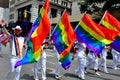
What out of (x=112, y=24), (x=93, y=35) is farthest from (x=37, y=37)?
(x=112, y=24)

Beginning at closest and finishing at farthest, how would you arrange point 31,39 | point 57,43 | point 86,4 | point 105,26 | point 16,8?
point 31,39 → point 57,43 → point 105,26 → point 86,4 → point 16,8

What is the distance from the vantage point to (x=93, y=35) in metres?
13.5

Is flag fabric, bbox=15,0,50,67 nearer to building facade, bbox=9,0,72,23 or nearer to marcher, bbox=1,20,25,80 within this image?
marcher, bbox=1,20,25,80

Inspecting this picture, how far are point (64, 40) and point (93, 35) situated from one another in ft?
4.41

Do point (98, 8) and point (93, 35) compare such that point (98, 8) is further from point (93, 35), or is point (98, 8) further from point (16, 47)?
point (16, 47)

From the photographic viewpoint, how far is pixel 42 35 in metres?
10.9

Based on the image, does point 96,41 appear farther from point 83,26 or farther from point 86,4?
point 86,4

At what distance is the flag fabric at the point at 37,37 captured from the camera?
10.4 m

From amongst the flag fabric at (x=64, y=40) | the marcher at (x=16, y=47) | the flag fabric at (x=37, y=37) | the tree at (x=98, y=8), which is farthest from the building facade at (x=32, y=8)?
the marcher at (x=16, y=47)

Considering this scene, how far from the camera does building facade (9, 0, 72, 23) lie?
3113 inches

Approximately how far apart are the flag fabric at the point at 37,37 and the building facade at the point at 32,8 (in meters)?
58.3

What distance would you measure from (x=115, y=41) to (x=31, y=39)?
5.12 metres

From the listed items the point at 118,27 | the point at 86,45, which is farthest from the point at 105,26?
the point at 86,45

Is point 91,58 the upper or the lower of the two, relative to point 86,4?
lower
